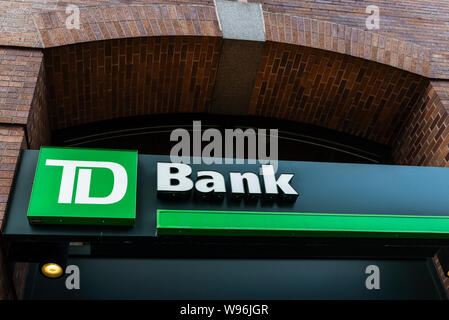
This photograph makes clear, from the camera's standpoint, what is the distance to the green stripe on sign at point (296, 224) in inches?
181

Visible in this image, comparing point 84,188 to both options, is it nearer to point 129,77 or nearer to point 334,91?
point 129,77

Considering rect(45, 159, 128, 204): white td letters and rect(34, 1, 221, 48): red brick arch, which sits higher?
rect(34, 1, 221, 48): red brick arch

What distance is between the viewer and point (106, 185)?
4.82m

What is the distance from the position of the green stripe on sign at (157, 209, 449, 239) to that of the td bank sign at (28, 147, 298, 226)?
1.15 feet

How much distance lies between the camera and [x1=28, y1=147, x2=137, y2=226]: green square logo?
4.56 m

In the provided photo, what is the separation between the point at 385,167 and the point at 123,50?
3261mm

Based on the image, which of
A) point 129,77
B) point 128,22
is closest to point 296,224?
point 129,77

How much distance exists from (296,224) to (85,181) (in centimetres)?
190

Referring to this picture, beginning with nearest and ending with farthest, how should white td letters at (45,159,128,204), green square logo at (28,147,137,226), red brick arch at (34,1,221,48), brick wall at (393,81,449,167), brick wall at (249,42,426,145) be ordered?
green square logo at (28,147,137,226), white td letters at (45,159,128,204), red brick arch at (34,1,221,48), brick wall at (393,81,449,167), brick wall at (249,42,426,145)

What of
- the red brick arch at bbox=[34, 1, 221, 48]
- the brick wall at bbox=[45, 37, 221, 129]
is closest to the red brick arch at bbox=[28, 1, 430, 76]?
the red brick arch at bbox=[34, 1, 221, 48]

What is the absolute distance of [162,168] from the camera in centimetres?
512

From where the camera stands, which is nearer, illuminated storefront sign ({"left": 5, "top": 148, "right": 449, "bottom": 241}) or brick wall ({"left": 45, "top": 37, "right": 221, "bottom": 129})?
illuminated storefront sign ({"left": 5, "top": 148, "right": 449, "bottom": 241})

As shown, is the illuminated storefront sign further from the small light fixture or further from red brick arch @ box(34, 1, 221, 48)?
red brick arch @ box(34, 1, 221, 48)
